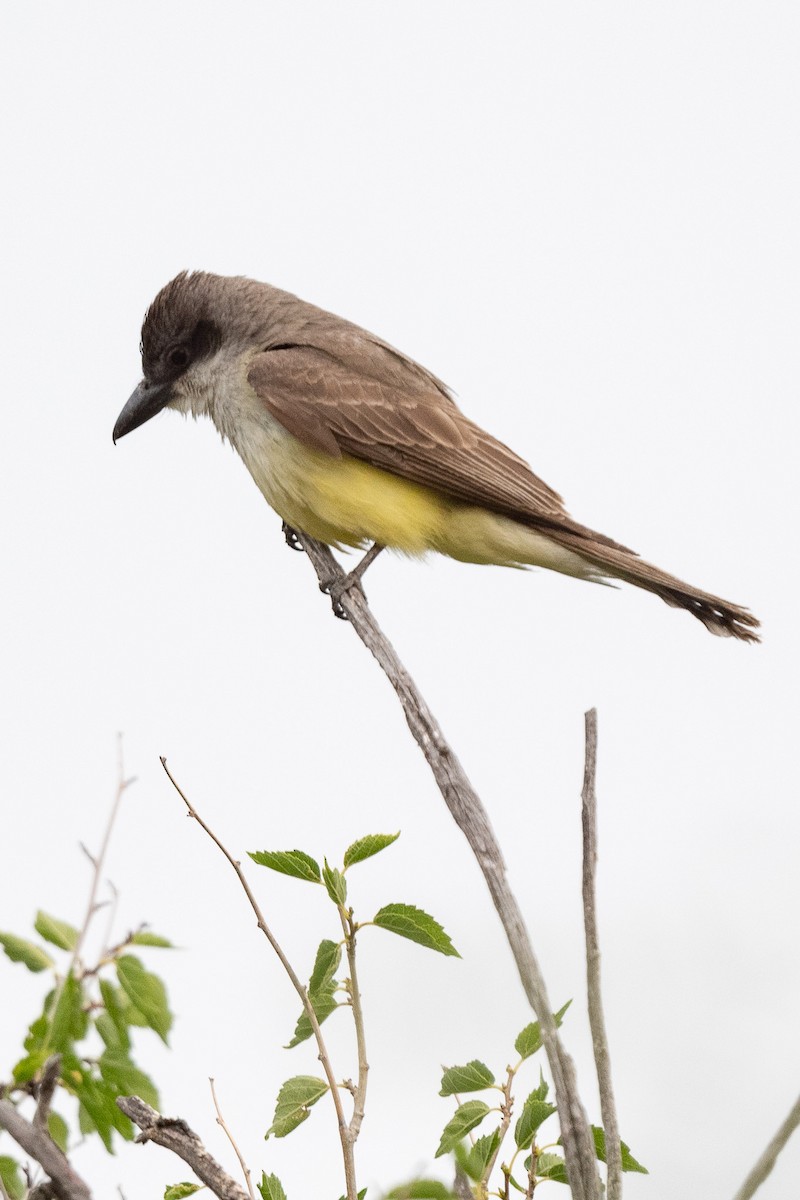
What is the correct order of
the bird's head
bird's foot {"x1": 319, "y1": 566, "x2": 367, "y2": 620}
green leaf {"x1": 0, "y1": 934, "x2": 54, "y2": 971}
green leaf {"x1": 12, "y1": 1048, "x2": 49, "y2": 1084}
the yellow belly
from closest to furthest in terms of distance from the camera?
green leaf {"x1": 12, "y1": 1048, "x2": 49, "y2": 1084} < green leaf {"x1": 0, "y1": 934, "x2": 54, "y2": 971} < bird's foot {"x1": 319, "y1": 566, "x2": 367, "y2": 620} < the yellow belly < the bird's head

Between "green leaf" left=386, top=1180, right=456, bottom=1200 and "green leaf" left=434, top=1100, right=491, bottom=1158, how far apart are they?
124 centimetres

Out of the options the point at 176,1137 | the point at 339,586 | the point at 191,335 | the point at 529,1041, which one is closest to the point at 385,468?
the point at 339,586

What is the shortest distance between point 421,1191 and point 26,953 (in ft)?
2.30

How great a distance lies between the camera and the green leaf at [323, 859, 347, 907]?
10.1 ft

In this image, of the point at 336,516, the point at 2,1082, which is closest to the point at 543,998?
the point at 2,1082

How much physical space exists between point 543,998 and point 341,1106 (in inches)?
23.6

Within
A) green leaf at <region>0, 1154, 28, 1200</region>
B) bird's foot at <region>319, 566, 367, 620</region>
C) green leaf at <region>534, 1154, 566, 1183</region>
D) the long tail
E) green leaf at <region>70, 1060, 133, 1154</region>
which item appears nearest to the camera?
green leaf at <region>70, 1060, 133, 1154</region>

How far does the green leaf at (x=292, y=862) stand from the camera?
9.99 feet

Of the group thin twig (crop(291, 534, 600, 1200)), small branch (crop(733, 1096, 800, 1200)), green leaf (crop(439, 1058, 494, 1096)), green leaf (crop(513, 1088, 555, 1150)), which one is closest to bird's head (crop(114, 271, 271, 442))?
thin twig (crop(291, 534, 600, 1200))

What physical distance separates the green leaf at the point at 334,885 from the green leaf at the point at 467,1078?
1.40ft

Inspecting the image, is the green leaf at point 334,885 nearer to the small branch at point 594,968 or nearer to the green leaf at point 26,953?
the small branch at point 594,968

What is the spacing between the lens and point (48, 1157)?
5.00 ft

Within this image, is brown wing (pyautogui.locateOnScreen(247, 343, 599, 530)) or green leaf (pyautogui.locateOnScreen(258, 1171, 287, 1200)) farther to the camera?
brown wing (pyautogui.locateOnScreen(247, 343, 599, 530))

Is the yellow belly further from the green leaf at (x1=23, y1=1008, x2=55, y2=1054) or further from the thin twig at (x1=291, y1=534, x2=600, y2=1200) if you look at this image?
the green leaf at (x1=23, y1=1008, x2=55, y2=1054)
